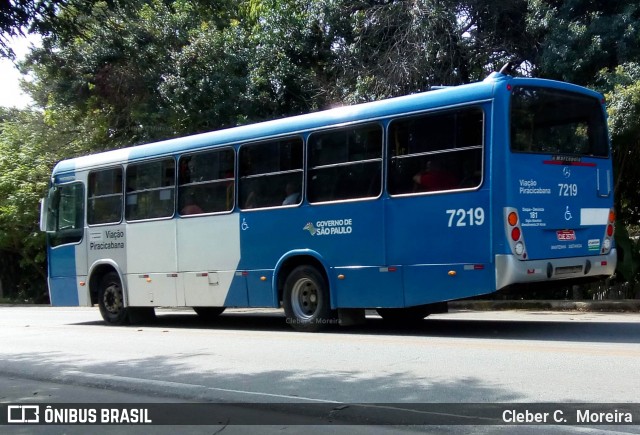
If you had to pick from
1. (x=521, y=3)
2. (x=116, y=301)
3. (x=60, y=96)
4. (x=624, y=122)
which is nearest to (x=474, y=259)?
(x=624, y=122)

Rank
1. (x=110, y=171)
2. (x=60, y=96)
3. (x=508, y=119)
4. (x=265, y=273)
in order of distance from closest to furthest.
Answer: (x=508, y=119) → (x=265, y=273) → (x=110, y=171) → (x=60, y=96)

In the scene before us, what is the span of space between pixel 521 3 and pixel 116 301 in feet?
36.8

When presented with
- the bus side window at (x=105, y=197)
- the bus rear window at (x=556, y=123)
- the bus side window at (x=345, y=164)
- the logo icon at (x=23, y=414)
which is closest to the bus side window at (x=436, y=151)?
the bus side window at (x=345, y=164)

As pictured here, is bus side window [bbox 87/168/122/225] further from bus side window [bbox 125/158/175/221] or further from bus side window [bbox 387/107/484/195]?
bus side window [bbox 387/107/484/195]

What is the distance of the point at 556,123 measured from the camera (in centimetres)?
1100

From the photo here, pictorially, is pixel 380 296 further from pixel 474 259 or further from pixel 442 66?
pixel 442 66

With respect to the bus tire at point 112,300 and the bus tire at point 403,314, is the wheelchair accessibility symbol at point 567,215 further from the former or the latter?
the bus tire at point 112,300

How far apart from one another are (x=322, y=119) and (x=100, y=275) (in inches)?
249

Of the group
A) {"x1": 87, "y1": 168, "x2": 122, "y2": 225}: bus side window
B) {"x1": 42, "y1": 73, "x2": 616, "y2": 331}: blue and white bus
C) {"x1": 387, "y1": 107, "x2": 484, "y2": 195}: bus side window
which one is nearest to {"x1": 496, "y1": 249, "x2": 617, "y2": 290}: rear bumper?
{"x1": 42, "y1": 73, "x2": 616, "y2": 331}: blue and white bus

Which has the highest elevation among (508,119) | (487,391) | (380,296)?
(508,119)

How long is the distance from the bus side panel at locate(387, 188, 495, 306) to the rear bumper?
0.20 m

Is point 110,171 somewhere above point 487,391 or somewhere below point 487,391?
above

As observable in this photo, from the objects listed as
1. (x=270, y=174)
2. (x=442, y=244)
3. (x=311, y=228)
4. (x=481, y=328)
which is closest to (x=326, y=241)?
(x=311, y=228)

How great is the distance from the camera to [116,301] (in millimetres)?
15539
